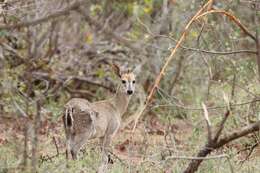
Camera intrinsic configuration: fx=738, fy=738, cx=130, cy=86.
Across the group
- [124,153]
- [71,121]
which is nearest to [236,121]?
[124,153]

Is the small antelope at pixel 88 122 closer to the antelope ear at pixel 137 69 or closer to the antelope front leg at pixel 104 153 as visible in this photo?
the antelope front leg at pixel 104 153

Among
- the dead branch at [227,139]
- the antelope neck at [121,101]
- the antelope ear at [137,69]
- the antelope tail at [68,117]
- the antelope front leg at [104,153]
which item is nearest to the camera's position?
the dead branch at [227,139]

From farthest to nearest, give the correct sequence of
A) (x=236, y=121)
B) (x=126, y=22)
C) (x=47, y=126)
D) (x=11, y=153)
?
(x=126, y=22)
(x=47, y=126)
(x=236, y=121)
(x=11, y=153)

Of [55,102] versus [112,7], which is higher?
[112,7]

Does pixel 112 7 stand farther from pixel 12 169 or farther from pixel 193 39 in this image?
pixel 12 169

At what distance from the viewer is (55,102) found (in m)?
10.9

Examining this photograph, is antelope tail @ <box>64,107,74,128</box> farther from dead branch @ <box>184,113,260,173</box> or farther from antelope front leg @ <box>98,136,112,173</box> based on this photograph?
dead branch @ <box>184,113,260,173</box>

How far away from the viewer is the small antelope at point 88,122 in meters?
7.57

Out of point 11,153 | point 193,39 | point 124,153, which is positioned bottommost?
point 124,153

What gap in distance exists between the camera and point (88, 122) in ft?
25.2

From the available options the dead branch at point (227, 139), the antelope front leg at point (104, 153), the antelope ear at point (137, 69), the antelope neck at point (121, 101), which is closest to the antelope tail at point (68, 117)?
the antelope front leg at point (104, 153)

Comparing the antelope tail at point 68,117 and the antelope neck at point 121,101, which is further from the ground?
the antelope tail at point 68,117

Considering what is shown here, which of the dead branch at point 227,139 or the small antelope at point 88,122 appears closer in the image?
the dead branch at point 227,139

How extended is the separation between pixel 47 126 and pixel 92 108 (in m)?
1.92
